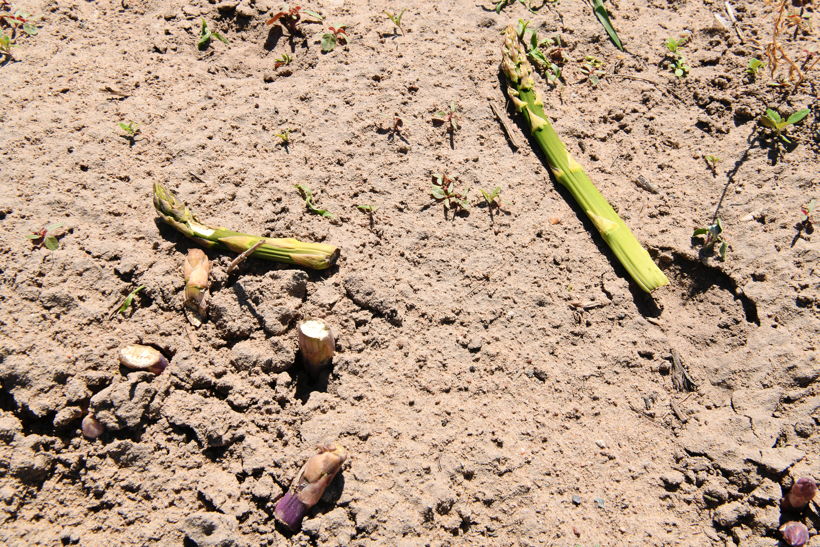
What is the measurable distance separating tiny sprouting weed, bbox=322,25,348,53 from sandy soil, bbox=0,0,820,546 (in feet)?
0.22

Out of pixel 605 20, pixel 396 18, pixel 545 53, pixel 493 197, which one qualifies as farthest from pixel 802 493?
pixel 396 18

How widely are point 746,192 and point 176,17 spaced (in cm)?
349

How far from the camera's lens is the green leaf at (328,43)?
135 inches

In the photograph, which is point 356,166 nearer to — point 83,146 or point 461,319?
point 461,319

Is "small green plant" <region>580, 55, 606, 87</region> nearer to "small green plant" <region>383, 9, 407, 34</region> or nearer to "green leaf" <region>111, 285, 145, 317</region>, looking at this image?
"small green plant" <region>383, 9, 407, 34</region>

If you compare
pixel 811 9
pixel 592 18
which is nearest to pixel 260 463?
pixel 592 18

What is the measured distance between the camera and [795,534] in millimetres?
2287

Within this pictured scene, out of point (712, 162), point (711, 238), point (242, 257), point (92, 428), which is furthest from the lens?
point (712, 162)

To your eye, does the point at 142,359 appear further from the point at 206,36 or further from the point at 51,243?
the point at 206,36

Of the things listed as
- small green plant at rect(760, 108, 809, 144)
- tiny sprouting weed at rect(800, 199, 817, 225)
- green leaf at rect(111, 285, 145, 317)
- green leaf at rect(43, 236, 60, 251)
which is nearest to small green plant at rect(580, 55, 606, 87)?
small green plant at rect(760, 108, 809, 144)

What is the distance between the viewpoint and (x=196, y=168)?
3.00m

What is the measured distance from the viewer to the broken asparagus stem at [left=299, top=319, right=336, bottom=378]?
2424 millimetres

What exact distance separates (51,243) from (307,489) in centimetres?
171

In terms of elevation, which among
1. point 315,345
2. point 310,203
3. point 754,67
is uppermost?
point 754,67
